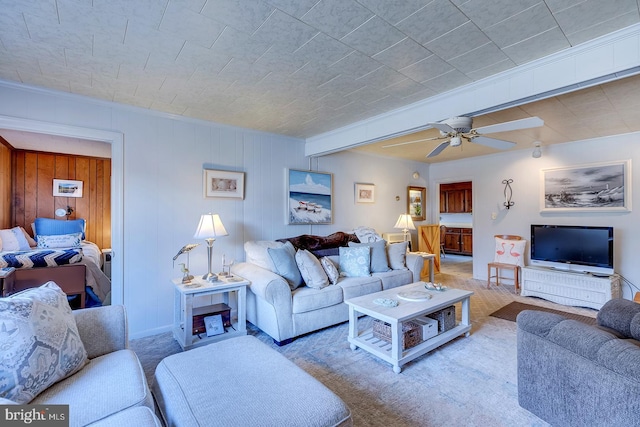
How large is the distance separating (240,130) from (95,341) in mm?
2743

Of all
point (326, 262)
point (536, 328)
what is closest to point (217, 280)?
point (326, 262)

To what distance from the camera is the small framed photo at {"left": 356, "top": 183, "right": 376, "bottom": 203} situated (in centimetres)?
505

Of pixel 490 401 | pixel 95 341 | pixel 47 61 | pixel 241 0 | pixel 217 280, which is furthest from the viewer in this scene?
pixel 217 280

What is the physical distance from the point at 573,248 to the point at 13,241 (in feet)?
26.6

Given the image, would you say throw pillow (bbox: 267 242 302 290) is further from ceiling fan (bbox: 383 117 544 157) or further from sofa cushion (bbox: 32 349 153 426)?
ceiling fan (bbox: 383 117 544 157)

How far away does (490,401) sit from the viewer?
1961 mm

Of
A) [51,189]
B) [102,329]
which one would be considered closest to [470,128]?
[102,329]

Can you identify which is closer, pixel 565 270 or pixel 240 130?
pixel 240 130

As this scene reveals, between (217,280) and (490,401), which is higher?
(217,280)

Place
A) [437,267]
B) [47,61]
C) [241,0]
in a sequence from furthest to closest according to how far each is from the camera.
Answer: [437,267] → [47,61] → [241,0]

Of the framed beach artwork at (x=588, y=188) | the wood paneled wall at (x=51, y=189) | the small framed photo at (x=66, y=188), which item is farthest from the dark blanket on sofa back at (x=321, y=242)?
the small framed photo at (x=66, y=188)

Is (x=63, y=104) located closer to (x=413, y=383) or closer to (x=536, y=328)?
(x=413, y=383)

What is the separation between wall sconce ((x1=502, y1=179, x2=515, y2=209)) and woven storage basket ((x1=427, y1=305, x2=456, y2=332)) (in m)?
3.19

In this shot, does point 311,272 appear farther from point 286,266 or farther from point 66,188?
point 66,188
